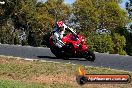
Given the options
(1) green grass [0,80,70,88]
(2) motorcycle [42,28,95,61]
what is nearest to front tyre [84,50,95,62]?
(2) motorcycle [42,28,95,61]

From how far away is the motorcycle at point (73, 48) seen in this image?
20.1 metres

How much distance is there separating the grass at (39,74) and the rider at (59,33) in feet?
4.45

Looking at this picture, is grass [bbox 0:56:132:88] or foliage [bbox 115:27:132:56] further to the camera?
foliage [bbox 115:27:132:56]

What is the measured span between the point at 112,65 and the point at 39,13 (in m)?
49.9

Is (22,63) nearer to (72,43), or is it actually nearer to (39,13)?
(72,43)

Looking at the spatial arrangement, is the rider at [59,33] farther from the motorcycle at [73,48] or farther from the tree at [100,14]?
the tree at [100,14]

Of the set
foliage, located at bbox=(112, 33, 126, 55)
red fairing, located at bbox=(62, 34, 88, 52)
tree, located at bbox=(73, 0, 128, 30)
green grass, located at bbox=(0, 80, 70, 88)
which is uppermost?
tree, located at bbox=(73, 0, 128, 30)

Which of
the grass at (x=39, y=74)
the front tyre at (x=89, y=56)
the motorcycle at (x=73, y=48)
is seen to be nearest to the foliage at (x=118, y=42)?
the front tyre at (x=89, y=56)

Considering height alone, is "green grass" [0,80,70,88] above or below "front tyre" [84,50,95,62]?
below

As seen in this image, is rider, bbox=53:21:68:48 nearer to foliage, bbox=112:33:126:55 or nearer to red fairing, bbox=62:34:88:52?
red fairing, bbox=62:34:88:52

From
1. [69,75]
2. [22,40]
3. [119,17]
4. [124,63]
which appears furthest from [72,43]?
[119,17]

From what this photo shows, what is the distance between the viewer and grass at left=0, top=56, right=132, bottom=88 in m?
14.2

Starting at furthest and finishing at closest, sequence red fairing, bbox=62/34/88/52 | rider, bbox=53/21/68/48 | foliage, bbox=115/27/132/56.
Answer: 1. foliage, bbox=115/27/132/56
2. red fairing, bbox=62/34/88/52
3. rider, bbox=53/21/68/48

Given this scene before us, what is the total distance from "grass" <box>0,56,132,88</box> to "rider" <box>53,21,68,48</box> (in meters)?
1.36
